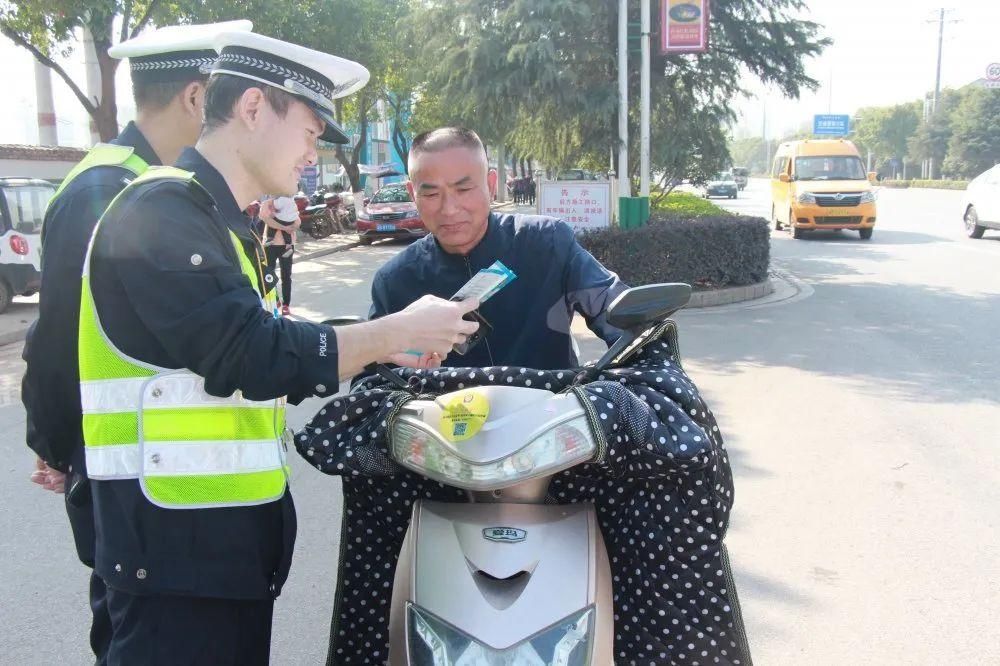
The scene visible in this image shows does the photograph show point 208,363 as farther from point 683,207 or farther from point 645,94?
point 683,207

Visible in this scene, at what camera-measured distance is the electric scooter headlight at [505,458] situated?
168 cm

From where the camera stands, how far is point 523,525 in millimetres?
1842

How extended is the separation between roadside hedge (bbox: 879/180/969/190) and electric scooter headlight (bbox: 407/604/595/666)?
52359mm

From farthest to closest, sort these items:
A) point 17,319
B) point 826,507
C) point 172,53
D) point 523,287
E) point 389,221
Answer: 1. point 389,221
2. point 17,319
3. point 826,507
4. point 523,287
5. point 172,53

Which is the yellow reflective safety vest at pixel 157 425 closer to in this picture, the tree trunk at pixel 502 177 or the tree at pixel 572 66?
the tree at pixel 572 66

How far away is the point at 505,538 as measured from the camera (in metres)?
1.81

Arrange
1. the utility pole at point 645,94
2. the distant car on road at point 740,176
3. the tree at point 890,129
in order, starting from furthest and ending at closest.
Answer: the tree at point 890,129, the distant car on road at point 740,176, the utility pole at point 645,94

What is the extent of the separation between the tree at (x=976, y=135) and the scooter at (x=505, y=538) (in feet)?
201

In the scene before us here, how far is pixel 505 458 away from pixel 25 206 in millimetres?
11711

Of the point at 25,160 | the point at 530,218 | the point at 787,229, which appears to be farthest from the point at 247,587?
the point at 787,229

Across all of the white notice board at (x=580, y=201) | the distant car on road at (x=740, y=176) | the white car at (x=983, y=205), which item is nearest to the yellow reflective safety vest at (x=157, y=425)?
the white notice board at (x=580, y=201)

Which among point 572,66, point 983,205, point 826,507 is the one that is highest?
point 572,66

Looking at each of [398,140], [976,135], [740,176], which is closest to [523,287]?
[398,140]

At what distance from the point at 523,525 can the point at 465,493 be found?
0.63 ft
